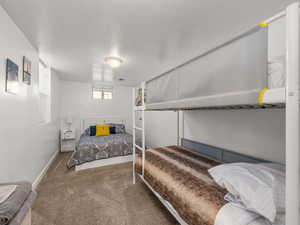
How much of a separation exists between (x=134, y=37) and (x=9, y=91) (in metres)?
1.61

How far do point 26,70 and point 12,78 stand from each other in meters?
0.42

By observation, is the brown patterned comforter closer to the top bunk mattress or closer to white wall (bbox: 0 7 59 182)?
the top bunk mattress

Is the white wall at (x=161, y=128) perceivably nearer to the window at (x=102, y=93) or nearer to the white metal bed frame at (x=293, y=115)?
the window at (x=102, y=93)

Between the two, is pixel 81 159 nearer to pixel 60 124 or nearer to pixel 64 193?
pixel 64 193

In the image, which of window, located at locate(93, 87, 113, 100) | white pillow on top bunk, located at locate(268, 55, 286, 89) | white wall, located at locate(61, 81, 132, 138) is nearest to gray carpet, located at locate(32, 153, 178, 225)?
white pillow on top bunk, located at locate(268, 55, 286, 89)

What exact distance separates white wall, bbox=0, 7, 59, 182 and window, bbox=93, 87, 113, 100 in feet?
8.03

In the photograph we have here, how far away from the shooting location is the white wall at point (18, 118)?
126 cm

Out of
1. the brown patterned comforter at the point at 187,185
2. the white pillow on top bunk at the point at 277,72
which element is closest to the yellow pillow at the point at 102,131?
the brown patterned comforter at the point at 187,185

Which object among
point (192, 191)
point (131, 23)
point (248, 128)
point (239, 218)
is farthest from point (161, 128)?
point (239, 218)

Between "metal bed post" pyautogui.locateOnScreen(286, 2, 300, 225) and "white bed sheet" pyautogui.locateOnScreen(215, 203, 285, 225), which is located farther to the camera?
"white bed sheet" pyautogui.locateOnScreen(215, 203, 285, 225)

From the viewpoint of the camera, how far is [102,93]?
4.64m

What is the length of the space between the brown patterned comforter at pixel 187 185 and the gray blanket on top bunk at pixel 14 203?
45.5 inches

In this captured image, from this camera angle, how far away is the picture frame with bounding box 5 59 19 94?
1310mm

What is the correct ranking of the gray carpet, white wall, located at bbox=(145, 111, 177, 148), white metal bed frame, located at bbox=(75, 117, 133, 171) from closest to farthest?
1. the gray carpet
2. white metal bed frame, located at bbox=(75, 117, 133, 171)
3. white wall, located at bbox=(145, 111, 177, 148)
